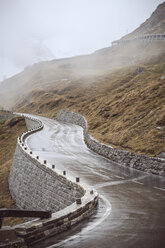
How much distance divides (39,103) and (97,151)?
2792 inches

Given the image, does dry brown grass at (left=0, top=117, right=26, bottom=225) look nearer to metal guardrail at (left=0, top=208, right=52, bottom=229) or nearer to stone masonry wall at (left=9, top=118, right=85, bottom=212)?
stone masonry wall at (left=9, top=118, right=85, bottom=212)

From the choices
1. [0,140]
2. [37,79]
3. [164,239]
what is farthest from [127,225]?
[37,79]

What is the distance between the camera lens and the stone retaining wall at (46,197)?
7.77 m

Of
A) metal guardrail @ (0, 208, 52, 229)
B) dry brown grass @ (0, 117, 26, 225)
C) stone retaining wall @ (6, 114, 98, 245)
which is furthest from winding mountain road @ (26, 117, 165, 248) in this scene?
dry brown grass @ (0, 117, 26, 225)

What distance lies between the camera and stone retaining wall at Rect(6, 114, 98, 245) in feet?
25.5

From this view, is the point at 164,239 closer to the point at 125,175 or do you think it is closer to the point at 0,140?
the point at 125,175

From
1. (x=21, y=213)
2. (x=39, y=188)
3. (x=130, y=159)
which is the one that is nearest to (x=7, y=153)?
(x=130, y=159)

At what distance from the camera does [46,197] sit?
16.9 m

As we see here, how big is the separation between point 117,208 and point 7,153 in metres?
36.0

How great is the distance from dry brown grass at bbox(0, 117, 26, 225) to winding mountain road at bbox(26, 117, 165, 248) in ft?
17.1

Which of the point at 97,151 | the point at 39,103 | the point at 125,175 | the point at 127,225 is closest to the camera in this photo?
the point at 127,225

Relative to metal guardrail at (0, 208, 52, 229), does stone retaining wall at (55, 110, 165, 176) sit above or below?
below

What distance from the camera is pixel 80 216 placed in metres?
9.61

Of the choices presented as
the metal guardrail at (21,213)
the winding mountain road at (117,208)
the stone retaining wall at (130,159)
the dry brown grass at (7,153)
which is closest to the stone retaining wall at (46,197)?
the metal guardrail at (21,213)
